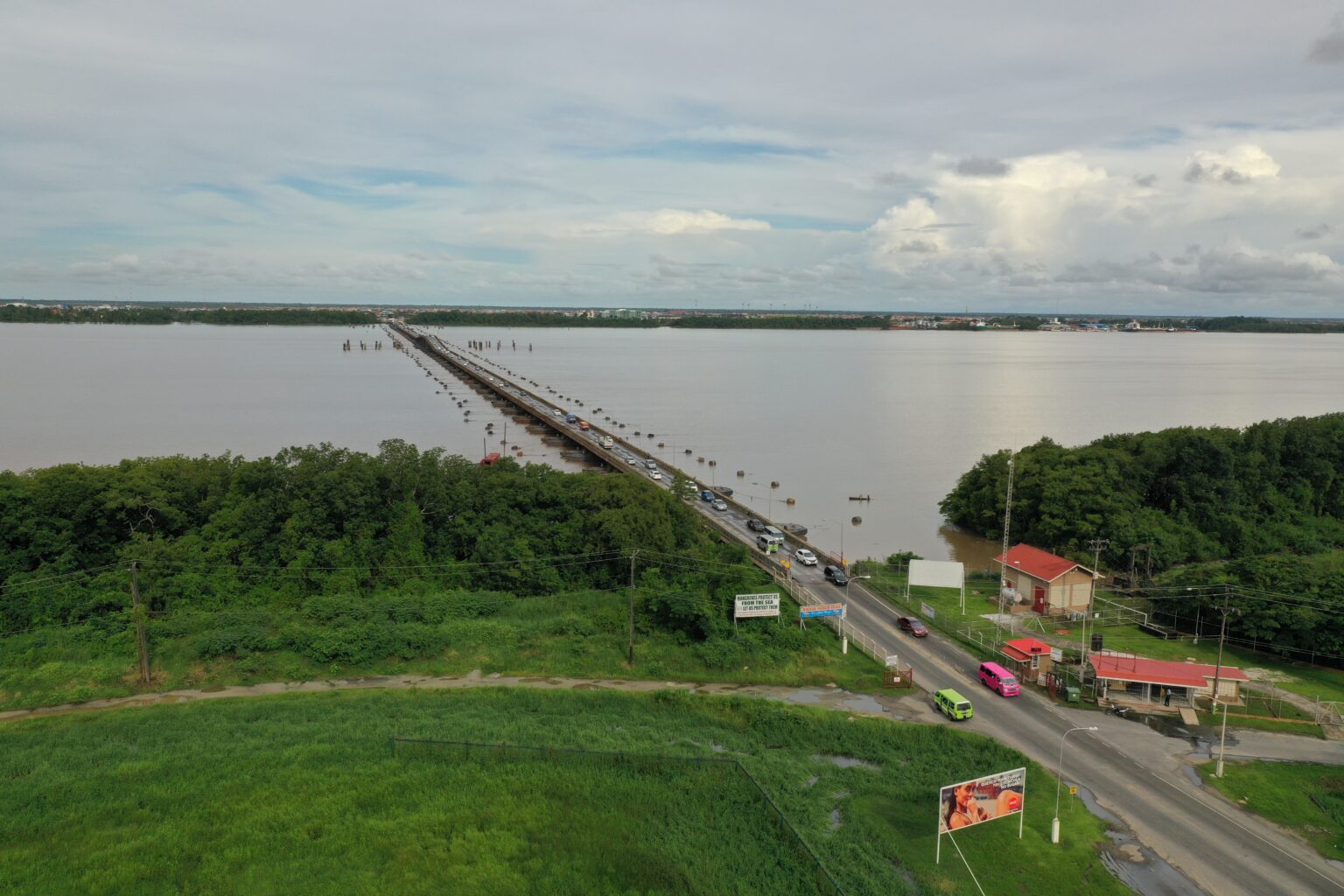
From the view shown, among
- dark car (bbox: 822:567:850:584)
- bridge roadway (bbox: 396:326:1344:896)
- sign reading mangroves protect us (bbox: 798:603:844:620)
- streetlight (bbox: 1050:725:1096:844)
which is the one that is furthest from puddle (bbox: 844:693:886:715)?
dark car (bbox: 822:567:850:584)

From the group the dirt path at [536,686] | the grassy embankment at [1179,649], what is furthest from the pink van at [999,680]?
the grassy embankment at [1179,649]

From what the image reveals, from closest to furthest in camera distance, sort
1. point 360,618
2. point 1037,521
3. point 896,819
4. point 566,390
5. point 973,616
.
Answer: point 896,819 < point 360,618 < point 973,616 < point 1037,521 < point 566,390

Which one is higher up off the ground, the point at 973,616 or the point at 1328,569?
the point at 1328,569

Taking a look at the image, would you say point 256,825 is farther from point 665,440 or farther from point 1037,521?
point 665,440

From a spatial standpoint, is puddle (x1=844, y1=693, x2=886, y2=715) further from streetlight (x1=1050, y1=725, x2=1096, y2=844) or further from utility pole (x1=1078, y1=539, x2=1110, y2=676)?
utility pole (x1=1078, y1=539, x2=1110, y2=676)

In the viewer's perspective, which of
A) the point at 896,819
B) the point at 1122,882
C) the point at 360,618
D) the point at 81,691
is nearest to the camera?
the point at 1122,882

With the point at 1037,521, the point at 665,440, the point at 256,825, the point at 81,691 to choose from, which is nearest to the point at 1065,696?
the point at 1037,521

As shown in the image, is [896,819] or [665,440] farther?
[665,440]
